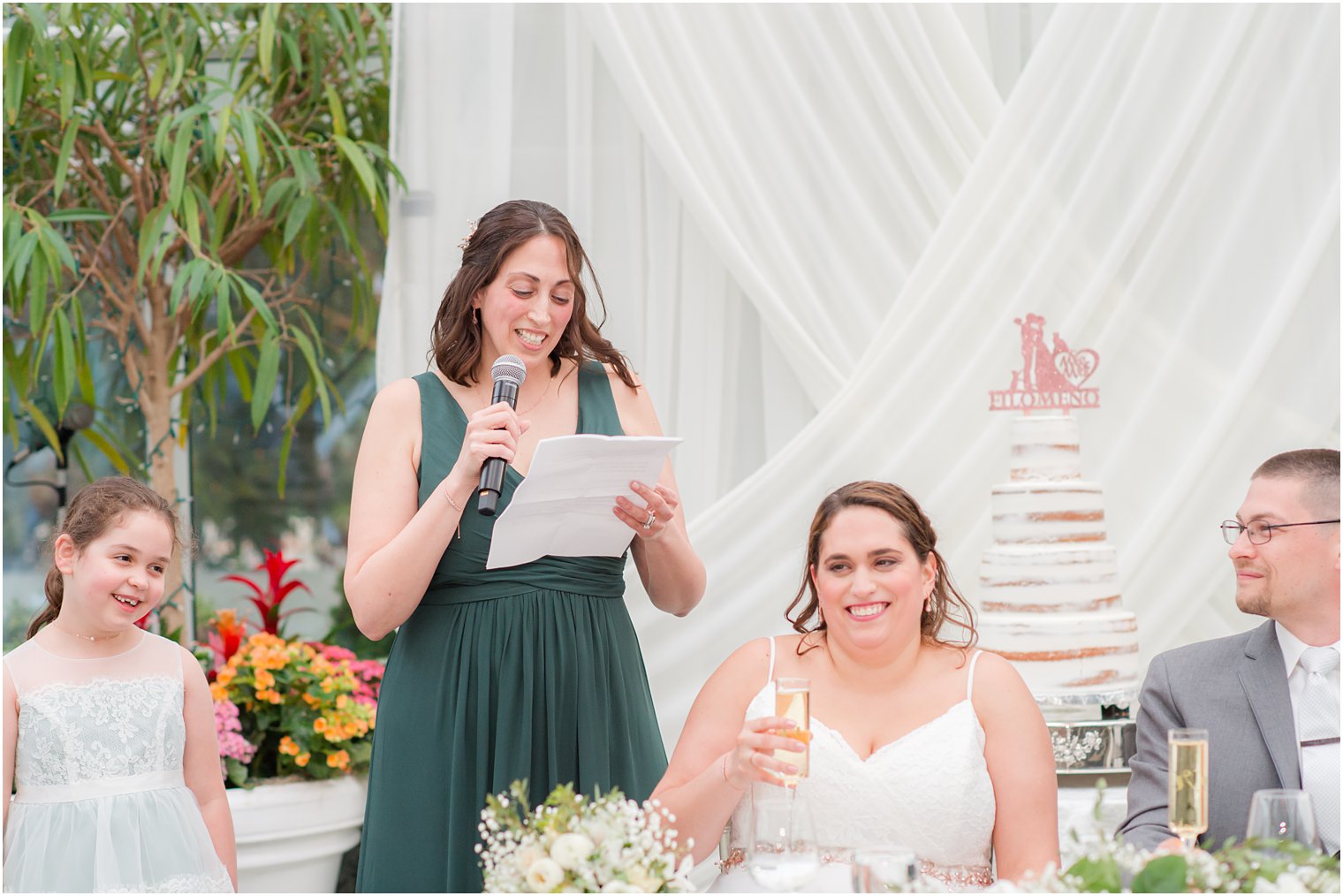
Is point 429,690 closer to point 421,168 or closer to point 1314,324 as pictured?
point 421,168

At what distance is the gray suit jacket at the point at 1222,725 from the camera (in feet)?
7.00

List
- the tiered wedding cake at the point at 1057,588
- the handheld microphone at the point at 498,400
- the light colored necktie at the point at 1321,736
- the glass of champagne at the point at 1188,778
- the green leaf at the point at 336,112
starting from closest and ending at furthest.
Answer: the glass of champagne at the point at 1188,778, the handheld microphone at the point at 498,400, the light colored necktie at the point at 1321,736, the tiered wedding cake at the point at 1057,588, the green leaf at the point at 336,112

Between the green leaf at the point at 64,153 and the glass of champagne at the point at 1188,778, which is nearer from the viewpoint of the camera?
the glass of champagne at the point at 1188,778

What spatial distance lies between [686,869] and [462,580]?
30.6 inches

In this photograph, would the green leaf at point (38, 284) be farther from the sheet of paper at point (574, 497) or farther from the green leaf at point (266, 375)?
the sheet of paper at point (574, 497)

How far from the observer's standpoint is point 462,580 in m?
2.21

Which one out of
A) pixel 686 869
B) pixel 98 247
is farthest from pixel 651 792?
pixel 98 247

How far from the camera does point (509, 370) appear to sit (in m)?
2.06

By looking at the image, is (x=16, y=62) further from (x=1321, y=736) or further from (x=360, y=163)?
(x=1321, y=736)

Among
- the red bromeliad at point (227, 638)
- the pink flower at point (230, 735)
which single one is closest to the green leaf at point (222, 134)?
the red bromeliad at point (227, 638)

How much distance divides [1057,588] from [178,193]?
8.44 feet

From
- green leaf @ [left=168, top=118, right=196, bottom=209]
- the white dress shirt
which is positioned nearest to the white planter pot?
green leaf @ [left=168, top=118, right=196, bottom=209]

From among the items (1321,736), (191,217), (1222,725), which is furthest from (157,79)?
(1321,736)

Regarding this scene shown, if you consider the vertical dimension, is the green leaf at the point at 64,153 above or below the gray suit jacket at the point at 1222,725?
above
